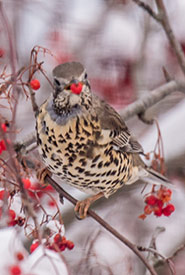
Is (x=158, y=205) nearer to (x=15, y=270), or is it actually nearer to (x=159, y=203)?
(x=159, y=203)

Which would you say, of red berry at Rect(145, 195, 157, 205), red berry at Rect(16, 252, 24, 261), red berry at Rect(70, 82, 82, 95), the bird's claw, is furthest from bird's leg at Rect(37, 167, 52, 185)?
red berry at Rect(16, 252, 24, 261)

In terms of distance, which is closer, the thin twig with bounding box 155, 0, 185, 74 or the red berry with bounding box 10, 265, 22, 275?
the red berry with bounding box 10, 265, 22, 275

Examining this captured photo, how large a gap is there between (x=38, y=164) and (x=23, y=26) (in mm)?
1348

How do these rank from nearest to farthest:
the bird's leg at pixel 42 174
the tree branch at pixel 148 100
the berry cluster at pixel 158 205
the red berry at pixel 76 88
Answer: the red berry at pixel 76 88
the bird's leg at pixel 42 174
the berry cluster at pixel 158 205
the tree branch at pixel 148 100

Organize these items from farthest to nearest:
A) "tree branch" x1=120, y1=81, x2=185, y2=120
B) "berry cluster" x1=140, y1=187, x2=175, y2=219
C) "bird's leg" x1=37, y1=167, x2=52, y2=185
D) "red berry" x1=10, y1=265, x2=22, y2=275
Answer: "tree branch" x1=120, y1=81, x2=185, y2=120 → "berry cluster" x1=140, y1=187, x2=175, y2=219 → "bird's leg" x1=37, y1=167, x2=52, y2=185 → "red berry" x1=10, y1=265, x2=22, y2=275

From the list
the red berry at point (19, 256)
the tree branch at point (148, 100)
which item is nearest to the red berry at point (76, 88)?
the red berry at point (19, 256)

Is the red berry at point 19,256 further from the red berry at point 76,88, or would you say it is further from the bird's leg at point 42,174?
the bird's leg at point 42,174

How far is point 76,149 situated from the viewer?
2.63 meters

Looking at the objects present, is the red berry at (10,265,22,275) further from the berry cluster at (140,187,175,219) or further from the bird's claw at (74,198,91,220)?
the berry cluster at (140,187,175,219)

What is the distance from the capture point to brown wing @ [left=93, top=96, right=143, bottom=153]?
2.76 metres

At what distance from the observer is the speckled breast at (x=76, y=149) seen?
259 centimetres

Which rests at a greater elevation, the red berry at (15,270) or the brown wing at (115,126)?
the red berry at (15,270)

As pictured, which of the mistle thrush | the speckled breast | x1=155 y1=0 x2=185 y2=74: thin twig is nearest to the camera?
the mistle thrush

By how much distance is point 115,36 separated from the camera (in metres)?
4.08
